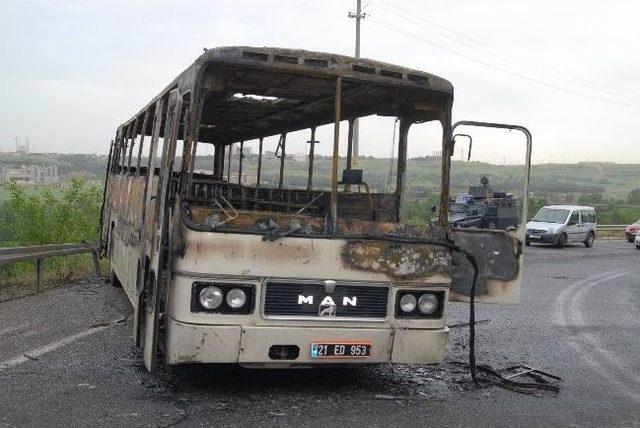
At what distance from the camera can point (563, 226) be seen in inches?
1179

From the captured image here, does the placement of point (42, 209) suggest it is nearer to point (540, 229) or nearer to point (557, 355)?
point (557, 355)

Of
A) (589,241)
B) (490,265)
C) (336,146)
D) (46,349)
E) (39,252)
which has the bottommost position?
(46,349)

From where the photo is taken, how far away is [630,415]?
5.61m

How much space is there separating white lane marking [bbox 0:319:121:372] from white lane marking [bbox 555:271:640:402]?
5308mm

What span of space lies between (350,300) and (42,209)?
15829 millimetres

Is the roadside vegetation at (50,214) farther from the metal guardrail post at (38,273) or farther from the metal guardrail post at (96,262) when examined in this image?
the metal guardrail post at (38,273)

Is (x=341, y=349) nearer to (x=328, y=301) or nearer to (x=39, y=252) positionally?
(x=328, y=301)

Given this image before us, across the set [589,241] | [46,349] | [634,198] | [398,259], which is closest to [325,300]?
[398,259]

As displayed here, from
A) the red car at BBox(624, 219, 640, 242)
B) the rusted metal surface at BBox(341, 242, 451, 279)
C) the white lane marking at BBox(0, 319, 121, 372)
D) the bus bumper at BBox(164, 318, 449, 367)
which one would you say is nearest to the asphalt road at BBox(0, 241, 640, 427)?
the white lane marking at BBox(0, 319, 121, 372)

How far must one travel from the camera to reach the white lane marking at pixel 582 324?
682cm

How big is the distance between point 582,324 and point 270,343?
6.58 metres

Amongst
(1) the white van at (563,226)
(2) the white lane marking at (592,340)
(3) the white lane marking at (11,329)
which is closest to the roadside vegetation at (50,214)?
(3) the white lane marking at (11,329)

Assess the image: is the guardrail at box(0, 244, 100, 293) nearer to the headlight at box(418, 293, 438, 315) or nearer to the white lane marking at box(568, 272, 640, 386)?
the headlight at box(418, 293, 438, 315)

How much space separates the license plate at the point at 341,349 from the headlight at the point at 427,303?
1.79ft
